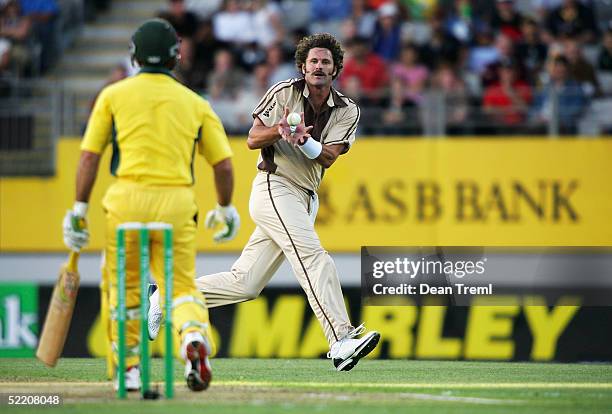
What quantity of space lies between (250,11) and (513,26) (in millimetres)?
3433

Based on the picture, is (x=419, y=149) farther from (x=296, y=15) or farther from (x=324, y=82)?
(x=324, y=82)

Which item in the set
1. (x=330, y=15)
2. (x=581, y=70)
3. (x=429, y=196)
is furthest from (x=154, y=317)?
(x=330, y=15)

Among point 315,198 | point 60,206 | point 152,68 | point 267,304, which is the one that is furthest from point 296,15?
point 152,68

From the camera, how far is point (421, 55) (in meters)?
16.3

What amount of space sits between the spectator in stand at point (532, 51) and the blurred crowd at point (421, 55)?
13mm

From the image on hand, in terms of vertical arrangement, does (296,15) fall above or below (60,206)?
above

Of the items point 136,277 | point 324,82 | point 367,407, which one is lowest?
point 367,407

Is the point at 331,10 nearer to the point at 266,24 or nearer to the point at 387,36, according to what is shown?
the point at 266,24

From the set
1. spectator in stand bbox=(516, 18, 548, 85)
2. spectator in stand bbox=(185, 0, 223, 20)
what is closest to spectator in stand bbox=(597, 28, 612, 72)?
spectator in stand bbox=(516, 18, 548, 85)

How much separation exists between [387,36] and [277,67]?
1.53 metres

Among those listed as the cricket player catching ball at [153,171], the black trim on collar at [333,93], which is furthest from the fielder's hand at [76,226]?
the black trim on collar at [333,93]

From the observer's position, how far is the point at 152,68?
7.39m

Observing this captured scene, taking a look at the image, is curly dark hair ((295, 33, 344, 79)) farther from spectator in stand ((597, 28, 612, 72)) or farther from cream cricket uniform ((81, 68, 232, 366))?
spectator in stand ((597, 28, 612, 72))

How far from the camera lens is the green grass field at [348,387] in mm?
7074
